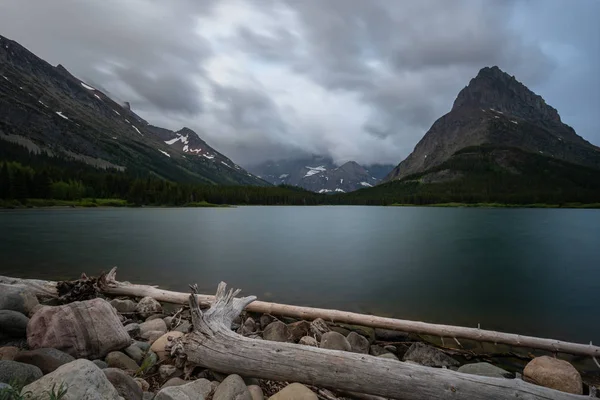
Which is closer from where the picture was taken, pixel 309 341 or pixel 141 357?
pixel 141 357

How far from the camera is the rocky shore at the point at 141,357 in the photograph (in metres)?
5.08

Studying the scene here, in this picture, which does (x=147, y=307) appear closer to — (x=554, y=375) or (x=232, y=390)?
(x=232, y=390)

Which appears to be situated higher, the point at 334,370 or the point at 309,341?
the point at 334,370

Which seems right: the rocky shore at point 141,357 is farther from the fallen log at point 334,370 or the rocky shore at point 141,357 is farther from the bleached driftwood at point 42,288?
the bleached driftwood at point 42,288

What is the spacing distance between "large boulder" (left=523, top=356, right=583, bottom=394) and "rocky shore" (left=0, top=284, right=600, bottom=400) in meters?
0.02

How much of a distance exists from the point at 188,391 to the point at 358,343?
6243mm

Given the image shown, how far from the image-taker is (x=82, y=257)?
94.4 ft

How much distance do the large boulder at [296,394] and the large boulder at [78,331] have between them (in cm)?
460

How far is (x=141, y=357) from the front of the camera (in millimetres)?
8289

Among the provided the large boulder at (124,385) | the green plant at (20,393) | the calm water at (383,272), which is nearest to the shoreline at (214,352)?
the large boulder at (124,385)

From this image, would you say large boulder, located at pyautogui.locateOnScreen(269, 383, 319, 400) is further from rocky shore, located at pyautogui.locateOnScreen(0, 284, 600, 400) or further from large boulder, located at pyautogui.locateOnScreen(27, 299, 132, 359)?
large boulder, located at pyautogui.locateOnScreen(27, 299, 132, 359)

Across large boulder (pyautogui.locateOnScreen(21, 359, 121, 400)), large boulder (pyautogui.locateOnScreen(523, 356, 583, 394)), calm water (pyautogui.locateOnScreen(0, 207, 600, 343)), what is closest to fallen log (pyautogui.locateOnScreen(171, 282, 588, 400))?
large boulder (pyautogui.locateOnScreen(21, 359, 121, 400))

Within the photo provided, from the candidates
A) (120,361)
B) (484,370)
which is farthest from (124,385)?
(484,370)

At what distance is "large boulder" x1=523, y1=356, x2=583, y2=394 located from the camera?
8.02m
